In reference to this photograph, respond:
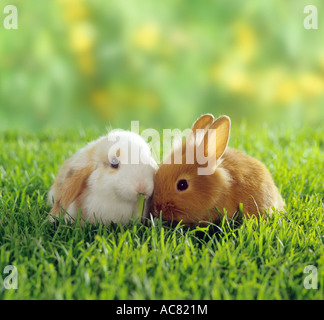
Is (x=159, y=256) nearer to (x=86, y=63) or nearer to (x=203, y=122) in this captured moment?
(x=203, y=122)

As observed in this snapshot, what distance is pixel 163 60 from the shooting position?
6.17 meters

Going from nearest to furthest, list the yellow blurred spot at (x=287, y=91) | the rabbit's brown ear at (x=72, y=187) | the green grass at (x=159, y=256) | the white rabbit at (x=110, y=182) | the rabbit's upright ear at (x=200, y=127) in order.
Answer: the green grass at (x=159, y=256) < the white rabbit at (x=110, y=182) < the rabbit's brown ear at (x=72, y=187) < the rabbit's upright ear at (x=200, y=127) < the yellow blurred spot at (x=287, y=91)

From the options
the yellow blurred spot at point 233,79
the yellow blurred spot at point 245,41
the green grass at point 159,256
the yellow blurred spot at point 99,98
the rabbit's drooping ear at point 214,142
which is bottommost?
the green grass at point 159,256

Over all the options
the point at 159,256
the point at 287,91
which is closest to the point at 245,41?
the point at 287,91

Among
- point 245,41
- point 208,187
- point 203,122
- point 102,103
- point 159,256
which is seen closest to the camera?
point 159,256

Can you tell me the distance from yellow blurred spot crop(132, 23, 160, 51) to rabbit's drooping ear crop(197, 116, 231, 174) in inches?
163

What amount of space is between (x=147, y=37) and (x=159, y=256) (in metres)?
4.76

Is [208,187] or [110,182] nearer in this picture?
[110,182]

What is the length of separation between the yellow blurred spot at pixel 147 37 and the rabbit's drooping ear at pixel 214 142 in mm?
4136

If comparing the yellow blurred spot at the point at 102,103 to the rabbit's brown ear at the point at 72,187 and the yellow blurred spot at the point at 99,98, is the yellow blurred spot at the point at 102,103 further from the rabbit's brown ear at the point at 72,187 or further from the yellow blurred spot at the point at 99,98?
the rabbit's brown ear at the point at 72,187

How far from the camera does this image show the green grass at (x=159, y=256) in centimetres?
178

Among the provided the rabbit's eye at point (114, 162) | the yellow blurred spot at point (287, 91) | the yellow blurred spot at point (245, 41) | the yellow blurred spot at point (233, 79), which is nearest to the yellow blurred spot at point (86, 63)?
the yellow blurred spot at point (233, 79)
